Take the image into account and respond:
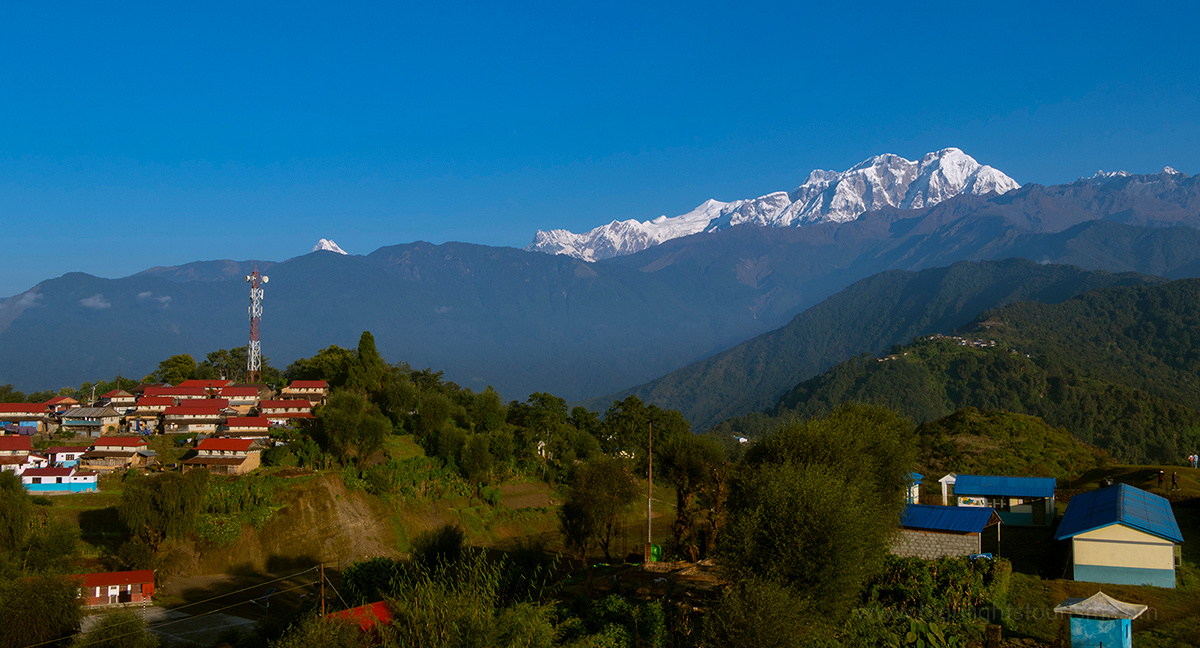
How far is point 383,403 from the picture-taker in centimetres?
6850

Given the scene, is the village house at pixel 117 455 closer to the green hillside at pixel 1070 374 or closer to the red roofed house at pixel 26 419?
the red roofed house at pixel 26 419

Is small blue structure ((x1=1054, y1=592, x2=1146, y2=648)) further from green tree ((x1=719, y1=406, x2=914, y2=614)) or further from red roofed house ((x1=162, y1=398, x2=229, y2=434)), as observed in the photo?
red roofed house ((x1=162, y1=398, x2=229, y2=434))

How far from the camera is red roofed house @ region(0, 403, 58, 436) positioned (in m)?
59.2

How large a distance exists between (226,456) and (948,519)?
1751 inches

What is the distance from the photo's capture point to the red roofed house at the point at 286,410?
203 feet

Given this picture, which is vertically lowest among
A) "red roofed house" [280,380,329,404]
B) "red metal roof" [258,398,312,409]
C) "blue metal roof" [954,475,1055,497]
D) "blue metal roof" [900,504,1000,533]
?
"blue metal roof" [954,475,1055,497]

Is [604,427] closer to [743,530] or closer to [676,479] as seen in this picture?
[676,479]

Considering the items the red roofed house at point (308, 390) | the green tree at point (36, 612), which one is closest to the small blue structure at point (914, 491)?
the green tree at point (36, 612)

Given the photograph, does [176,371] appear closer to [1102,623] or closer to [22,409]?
[22,409]

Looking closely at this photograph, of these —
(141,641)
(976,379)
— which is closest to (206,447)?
(141,641)

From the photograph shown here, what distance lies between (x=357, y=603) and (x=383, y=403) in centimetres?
3760

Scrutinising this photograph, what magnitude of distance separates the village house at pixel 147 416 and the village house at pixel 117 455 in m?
6.79

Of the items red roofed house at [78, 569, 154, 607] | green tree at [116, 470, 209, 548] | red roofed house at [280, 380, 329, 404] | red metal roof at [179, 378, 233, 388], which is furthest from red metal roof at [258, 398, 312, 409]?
red roofed house at [78, 569, 154, 607]

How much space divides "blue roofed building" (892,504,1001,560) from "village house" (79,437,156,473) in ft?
158
